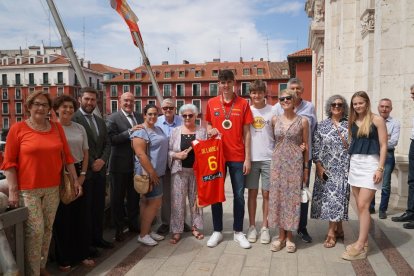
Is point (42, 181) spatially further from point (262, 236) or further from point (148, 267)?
point (262, 236)

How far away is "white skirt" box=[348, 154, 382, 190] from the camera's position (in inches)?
153

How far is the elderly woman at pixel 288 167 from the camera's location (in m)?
4.17

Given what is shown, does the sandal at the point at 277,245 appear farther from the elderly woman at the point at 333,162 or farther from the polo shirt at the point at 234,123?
the polo shirt at the point at 234,123

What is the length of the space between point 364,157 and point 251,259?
1.75m

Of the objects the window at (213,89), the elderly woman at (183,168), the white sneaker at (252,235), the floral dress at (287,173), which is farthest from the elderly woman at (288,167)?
the window at (213,89)

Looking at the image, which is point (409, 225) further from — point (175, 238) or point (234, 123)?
point (175, 238)

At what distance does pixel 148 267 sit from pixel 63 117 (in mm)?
1892

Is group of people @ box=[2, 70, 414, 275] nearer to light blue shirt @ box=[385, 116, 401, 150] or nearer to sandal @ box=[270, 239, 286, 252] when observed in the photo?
sandal @ box=[270, 239, 286, 252]

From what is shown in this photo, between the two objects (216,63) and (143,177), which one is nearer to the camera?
(143,177)

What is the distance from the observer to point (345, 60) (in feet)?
32.2

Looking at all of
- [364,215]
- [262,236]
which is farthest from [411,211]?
[262,236]

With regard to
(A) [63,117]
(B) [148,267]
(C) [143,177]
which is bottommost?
(B) [148,267]

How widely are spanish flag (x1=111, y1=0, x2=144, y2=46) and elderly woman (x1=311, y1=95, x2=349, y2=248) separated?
6.47m

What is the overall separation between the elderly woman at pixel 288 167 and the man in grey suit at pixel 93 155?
82.1 inches
